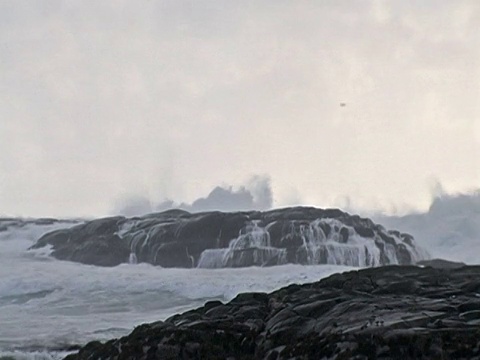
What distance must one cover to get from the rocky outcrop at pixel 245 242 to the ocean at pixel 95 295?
2118 mm

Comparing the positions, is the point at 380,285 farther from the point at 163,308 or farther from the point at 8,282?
the point at 8,282

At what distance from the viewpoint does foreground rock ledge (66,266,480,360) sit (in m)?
14.7

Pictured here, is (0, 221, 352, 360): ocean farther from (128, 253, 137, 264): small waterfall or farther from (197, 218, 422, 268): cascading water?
(197, 218, 422, 268): cascading water

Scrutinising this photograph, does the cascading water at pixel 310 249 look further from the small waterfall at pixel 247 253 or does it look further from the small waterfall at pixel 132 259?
the small waterfall at pixel 132 259

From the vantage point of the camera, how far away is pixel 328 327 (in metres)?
17.0

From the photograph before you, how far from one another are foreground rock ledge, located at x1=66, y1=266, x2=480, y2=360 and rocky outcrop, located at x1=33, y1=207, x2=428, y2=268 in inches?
1179

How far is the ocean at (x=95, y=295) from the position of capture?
27000mm

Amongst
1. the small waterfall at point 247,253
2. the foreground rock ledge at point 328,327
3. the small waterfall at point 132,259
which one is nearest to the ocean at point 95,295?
the small waterfall at point 132,259

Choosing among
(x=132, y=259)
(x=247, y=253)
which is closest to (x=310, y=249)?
(x=247, y=253)

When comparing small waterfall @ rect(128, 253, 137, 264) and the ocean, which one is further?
small waterfall @ rect(128, 253, 137, 264)

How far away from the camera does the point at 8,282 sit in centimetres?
4738

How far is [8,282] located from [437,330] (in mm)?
37561

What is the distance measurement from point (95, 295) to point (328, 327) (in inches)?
1057

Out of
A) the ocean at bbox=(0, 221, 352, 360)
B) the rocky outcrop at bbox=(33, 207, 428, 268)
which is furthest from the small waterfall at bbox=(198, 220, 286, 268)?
the ocean at bbox=(0, 221, 352, 360)
